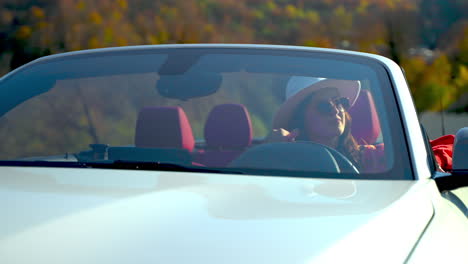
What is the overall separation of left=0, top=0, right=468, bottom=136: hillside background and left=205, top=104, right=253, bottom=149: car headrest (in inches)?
551

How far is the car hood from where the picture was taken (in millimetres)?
1593

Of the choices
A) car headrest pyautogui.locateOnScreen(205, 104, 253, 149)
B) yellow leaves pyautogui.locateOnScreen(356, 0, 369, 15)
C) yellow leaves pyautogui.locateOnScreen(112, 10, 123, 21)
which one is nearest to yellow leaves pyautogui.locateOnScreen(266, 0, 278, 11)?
yellow leaves pyautogui.locateOnScreen(356, 0, 369, 15)

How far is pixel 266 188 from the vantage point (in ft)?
6.63

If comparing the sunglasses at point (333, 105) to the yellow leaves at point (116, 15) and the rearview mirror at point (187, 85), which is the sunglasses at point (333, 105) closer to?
the rearview mirror at point (187, 85)

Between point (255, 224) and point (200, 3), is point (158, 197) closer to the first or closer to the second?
point (255, 224)

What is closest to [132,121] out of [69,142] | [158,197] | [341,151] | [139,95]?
[139,95]

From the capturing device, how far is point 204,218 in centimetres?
176

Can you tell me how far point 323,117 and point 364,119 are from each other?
183 millimetres

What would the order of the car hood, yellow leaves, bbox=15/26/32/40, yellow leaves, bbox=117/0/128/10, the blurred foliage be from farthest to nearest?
yellow leaves, bbox=117/0/128/10
the blurred foliage
yellow leaves, bbox=15/26/32/40
the car hood

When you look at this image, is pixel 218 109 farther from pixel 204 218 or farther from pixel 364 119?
pixel 204 218

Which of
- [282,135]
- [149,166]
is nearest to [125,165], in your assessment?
[149,166]

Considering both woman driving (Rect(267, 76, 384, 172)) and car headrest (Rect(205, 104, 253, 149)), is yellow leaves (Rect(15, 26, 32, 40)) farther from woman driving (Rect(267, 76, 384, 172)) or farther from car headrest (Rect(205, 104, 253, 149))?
woman driving (Rect(267, 76, 384, 172))

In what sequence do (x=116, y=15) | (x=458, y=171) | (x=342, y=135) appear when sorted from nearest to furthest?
1. (x=458, y=171)
2. (x=342, y=135)
3. (x=116, y=15)

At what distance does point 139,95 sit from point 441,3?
188 ft
